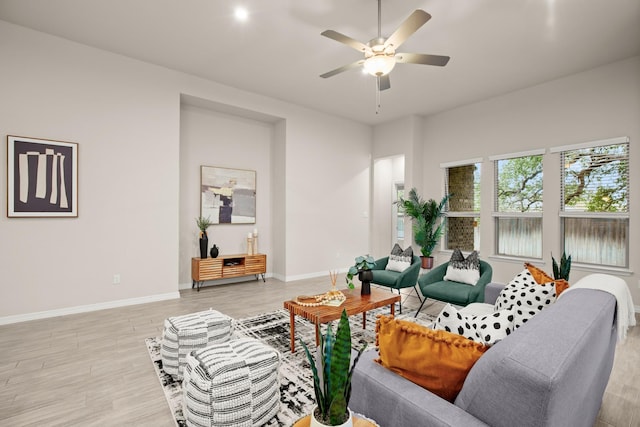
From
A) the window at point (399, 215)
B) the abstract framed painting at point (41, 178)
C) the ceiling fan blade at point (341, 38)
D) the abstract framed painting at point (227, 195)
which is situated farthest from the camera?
the window at point (399, 215)

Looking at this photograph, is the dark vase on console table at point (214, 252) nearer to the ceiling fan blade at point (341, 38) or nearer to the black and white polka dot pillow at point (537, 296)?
the ceiling fan blade at point (341, 38)

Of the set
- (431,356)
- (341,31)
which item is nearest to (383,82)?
(341,31)

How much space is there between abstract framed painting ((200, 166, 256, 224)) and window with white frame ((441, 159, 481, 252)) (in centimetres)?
380

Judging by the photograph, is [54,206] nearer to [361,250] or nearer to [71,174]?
[71,174]

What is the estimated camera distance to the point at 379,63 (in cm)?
296

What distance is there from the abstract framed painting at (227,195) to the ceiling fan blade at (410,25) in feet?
11.9

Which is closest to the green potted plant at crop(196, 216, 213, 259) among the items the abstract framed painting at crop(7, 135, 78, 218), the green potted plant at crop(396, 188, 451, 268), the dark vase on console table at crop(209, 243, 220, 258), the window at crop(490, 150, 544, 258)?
the dark vase on console table at crop(209, 243, 220, 258)

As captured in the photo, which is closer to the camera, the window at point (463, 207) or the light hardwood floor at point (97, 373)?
the light hardwood floor at point (97, 373)

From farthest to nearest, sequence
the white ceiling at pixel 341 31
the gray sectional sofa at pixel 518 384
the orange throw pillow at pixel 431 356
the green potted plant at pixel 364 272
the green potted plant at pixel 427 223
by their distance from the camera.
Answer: the green potted plant at pixel 427 223
the green potted plant at pixel 364 272
the white ceiling at pixel 341 31
the orange throw pillow at pixel 431 356
the gray sectional sofa at pixel 518 384

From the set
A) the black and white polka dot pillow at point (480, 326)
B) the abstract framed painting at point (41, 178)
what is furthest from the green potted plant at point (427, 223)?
the abstract framed painting at point (41, 178)

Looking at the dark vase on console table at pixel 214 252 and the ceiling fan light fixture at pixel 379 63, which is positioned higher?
the ceiling fan light fixture at pixel 379 63

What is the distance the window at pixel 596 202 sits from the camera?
4270mm

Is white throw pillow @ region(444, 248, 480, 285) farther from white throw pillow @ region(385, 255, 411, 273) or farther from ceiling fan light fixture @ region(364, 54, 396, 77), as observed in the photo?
ceiling fan light fixture @ region(364, 54, 396, 77)

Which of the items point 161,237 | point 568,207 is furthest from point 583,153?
point 161,237
